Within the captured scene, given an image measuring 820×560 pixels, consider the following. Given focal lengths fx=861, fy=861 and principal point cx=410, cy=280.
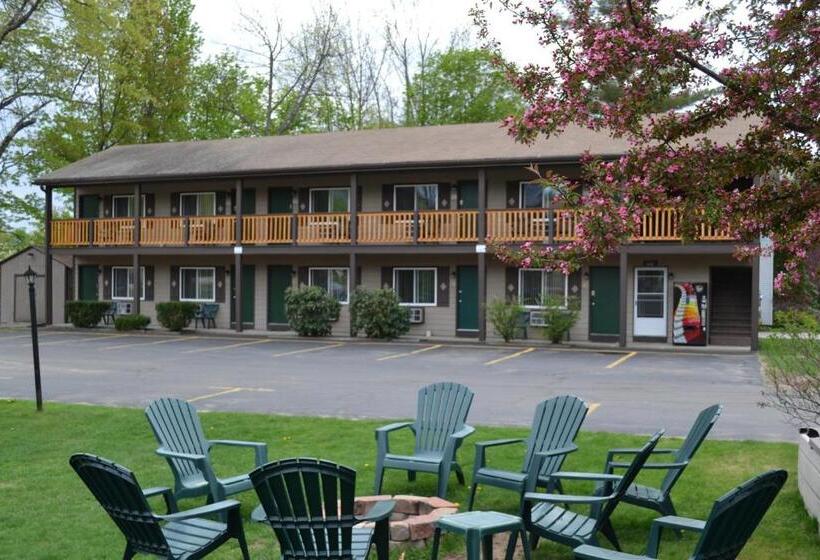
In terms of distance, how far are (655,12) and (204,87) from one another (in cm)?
4370

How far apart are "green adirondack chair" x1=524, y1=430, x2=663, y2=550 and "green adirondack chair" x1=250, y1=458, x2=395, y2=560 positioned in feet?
4.03

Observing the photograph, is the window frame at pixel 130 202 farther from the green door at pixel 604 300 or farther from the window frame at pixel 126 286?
the green door at pixel 604 300

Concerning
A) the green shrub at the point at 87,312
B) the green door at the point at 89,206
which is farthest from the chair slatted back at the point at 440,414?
the green door at the point at 89,206

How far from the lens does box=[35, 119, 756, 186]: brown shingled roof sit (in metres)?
23.2

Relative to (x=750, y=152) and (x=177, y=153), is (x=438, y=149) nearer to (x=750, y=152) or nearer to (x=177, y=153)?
(x=177, y=153)

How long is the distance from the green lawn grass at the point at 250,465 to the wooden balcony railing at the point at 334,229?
509 inches

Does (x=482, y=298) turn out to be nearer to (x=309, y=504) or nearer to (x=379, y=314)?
(x=379, y=314)

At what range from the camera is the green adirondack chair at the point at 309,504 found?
4324mm

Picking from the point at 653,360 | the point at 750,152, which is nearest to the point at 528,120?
the point at 750,152

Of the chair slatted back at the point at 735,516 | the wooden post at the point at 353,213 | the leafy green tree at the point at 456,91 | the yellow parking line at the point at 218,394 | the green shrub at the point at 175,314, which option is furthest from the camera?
the leafy green tree at the point at 456,91

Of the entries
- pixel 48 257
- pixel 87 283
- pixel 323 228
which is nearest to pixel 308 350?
pixel 323 228

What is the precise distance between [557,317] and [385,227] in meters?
5.77

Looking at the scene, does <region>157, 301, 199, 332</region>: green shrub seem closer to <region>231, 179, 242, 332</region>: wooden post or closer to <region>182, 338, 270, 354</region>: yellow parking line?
<region>231, 179, 242, 332</region>: wooden post

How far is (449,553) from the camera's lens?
5.68 m
